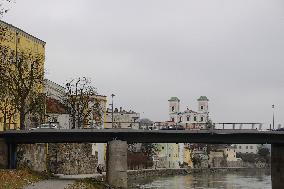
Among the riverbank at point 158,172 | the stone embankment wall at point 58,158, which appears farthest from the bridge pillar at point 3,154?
the riverbank at point 158,172

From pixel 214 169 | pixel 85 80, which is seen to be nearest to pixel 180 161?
pixel 214 169

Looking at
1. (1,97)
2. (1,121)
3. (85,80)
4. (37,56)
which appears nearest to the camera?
(1,97)

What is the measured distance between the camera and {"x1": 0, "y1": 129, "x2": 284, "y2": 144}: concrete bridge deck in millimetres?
54750

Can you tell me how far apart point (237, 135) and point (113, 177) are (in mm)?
13284

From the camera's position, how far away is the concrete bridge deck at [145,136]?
180 feet

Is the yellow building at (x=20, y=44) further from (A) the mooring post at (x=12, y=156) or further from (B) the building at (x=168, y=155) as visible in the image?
(B) the building at (x=168, y=155)

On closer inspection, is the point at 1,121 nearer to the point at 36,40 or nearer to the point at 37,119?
the point at 37,119

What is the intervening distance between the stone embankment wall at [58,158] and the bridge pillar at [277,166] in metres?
27.1

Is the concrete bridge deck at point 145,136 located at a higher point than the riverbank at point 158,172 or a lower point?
higher

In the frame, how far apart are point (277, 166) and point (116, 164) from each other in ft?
58.2

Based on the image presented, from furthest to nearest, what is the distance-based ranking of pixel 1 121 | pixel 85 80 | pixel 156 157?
pixel 156 157 → pixel 85 80 → pixel 1 121

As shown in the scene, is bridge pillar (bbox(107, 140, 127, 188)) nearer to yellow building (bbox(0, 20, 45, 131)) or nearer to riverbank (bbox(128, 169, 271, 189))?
riverbank (bbox(128, 169, 271, 189))

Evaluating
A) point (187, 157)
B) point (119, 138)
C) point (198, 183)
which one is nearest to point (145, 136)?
point (119, 138)

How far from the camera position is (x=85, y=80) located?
280ft
